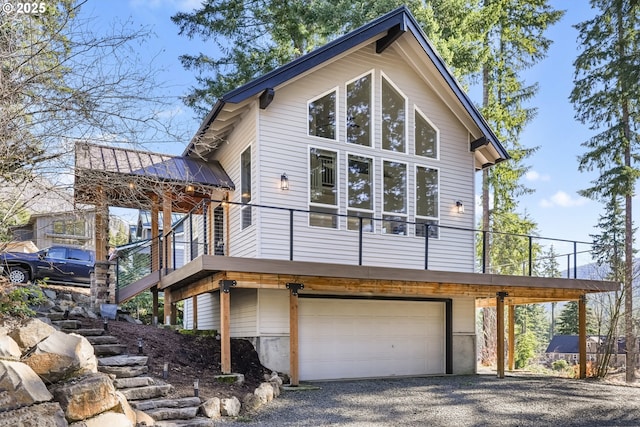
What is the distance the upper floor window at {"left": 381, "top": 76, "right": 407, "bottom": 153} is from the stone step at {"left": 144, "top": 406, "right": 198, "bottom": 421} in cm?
731

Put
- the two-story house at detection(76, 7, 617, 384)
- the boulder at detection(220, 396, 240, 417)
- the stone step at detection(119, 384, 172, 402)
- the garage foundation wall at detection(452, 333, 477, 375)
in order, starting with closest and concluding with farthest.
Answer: the stone step at detection(119, 384, 172, 402), the boulder at detection(220, 396, 240, 417), the two-story house at detection(76, 7, 617, 384), the garage foundation wall at detection(452, 333, 477, 375)

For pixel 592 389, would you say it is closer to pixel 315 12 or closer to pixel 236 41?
pixel 315 12

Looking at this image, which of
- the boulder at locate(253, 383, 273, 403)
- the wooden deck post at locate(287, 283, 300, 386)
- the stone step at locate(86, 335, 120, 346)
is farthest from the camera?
the wooden deck post at locate(287, 283, 300, 386)

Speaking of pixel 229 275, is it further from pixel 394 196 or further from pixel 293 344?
pixel 394 196

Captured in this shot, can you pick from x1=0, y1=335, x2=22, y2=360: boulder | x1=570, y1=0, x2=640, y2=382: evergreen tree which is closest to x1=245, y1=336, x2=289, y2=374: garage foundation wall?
x1=0, y1=335, x2=22, y2=360: boulder

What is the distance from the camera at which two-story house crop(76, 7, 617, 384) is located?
10.5m

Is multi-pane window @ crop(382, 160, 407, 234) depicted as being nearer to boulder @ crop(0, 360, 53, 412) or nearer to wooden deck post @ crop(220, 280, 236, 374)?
wooden deck post @ crop(220, 280, 236, 374)

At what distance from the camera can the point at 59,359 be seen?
5926 millimetres

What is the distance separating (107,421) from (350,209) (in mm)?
6694

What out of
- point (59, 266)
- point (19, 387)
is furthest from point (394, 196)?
point (59, 266)

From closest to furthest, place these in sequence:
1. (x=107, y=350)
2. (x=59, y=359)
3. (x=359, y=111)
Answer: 1. (x=59, y=359)
2. (x=107, y=350)
3. (x=359, y=111)

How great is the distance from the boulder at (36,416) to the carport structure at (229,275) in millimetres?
2779

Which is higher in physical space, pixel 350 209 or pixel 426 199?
pixel 426 199

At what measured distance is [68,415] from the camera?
5.66m
